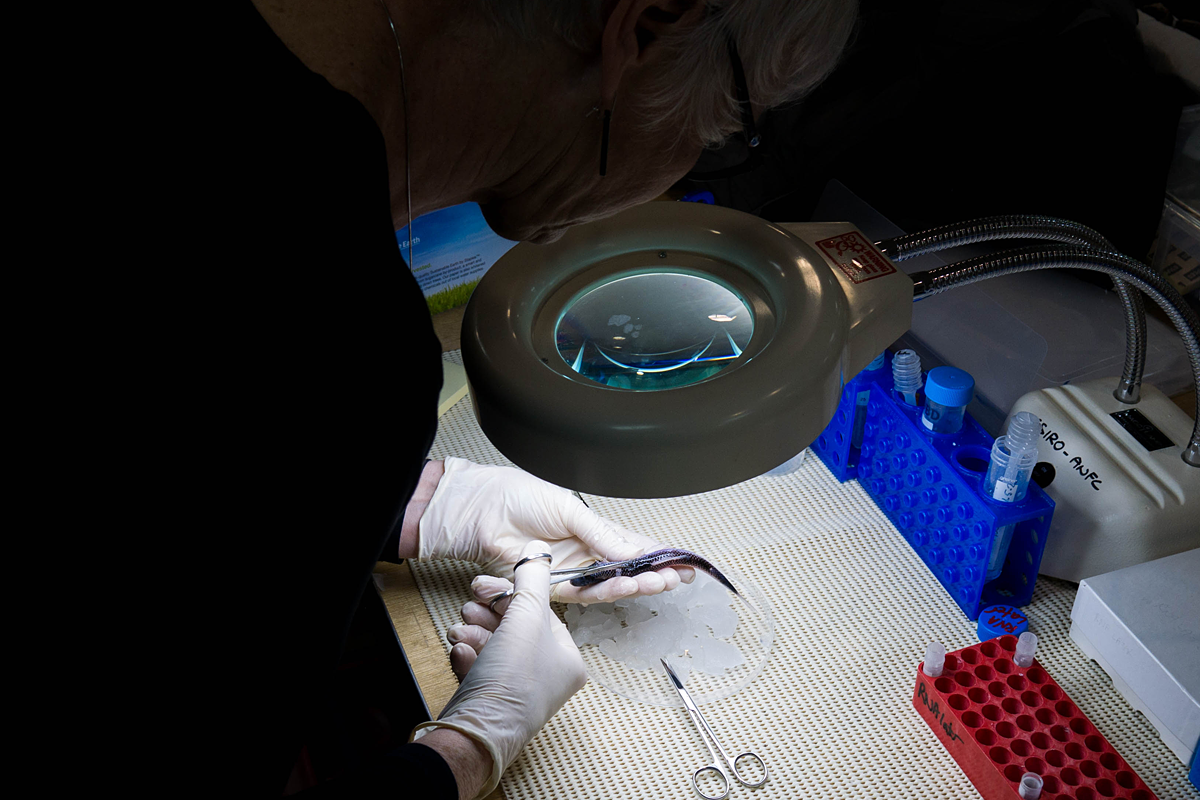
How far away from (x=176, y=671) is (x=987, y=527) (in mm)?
898

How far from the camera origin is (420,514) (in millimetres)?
1266

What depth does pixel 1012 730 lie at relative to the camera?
98 centimetres

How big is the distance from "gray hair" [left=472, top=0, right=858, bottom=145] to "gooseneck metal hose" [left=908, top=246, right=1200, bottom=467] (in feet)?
0.60

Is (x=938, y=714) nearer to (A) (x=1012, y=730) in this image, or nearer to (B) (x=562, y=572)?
(A) (x=1012, y=730)

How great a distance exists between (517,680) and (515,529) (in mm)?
280

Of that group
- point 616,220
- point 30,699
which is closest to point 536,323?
point 616,220

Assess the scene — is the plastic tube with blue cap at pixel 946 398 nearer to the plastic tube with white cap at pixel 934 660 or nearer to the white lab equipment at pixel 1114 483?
the white lab equipment at pixel 1114 483

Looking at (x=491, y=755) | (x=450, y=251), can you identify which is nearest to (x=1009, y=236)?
(x=491, y=755)

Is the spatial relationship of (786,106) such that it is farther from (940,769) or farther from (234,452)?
(234,452)

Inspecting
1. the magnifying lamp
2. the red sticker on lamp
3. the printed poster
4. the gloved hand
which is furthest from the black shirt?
the printed poster

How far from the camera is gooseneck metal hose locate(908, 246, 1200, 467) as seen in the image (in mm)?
730

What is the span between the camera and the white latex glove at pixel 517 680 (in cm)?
99

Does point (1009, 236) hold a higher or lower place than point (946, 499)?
higher

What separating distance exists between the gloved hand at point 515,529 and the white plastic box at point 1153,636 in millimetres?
515
